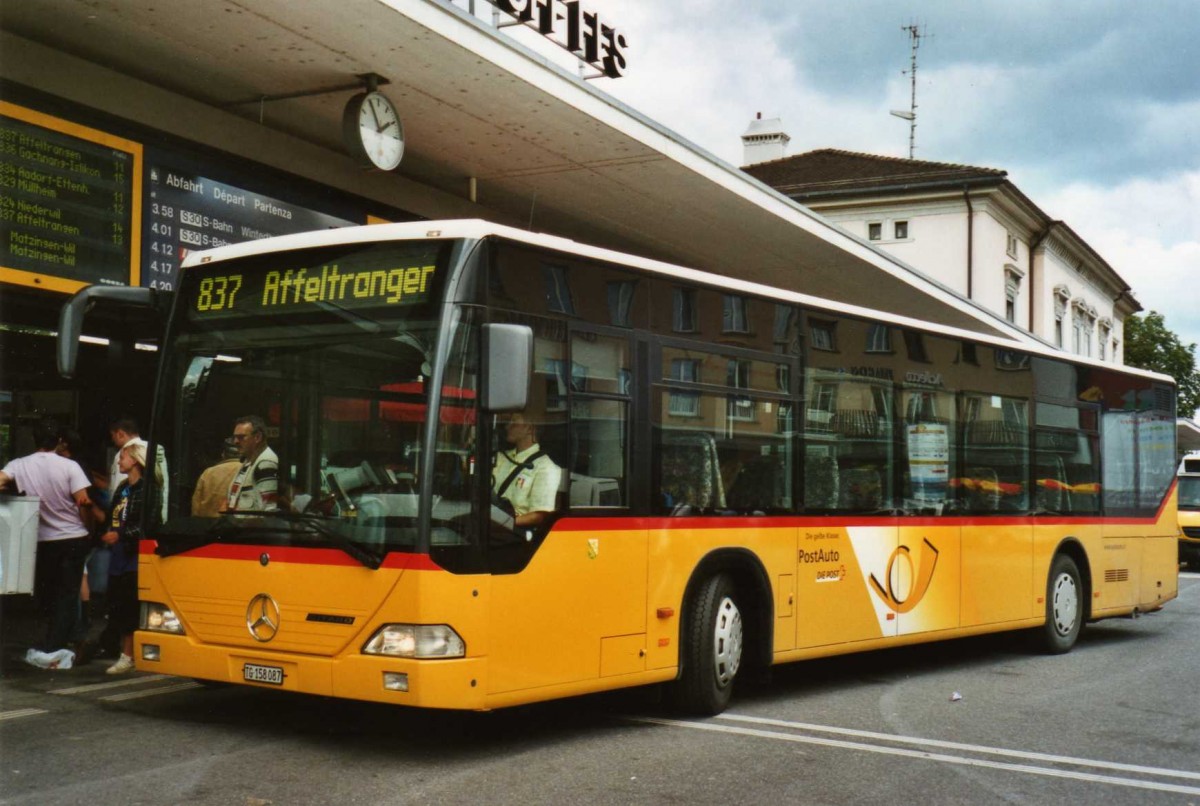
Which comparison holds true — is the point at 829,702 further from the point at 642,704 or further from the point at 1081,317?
the point at 1081,317

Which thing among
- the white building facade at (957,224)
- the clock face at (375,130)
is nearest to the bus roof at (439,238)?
the clock face at (375,130)

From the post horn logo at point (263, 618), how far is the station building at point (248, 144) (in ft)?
5.51

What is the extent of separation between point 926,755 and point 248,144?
29.4 ft

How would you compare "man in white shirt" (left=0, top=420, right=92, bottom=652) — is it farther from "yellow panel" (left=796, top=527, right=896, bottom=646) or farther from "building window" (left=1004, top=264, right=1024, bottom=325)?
"building window" (left=1004, top=264, right=1024, bottom=325)

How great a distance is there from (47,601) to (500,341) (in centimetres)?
586

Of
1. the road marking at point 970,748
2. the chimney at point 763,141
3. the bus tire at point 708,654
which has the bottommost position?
the road marking at point 970,748

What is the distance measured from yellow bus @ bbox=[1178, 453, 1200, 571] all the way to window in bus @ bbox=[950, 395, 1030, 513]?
17905 mm

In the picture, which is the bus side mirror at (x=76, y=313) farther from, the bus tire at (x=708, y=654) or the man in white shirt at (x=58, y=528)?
the bus tire at (x=708, y=654)

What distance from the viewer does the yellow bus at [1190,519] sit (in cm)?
2839

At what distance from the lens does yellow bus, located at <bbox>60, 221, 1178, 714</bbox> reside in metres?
6.82

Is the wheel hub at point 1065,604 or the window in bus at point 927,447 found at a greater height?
the window in bus at point 927,447

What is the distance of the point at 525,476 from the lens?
7.19 m

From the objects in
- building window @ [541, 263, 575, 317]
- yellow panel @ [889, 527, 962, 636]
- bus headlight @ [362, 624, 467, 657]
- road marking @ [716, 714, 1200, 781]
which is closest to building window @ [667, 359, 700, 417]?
building window @ [541, 263, 575, 317]

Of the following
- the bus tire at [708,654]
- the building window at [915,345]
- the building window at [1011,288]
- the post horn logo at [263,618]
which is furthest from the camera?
the building window at [1011,288]
